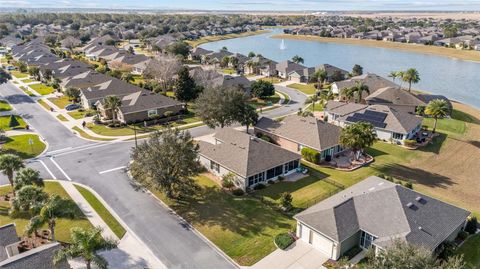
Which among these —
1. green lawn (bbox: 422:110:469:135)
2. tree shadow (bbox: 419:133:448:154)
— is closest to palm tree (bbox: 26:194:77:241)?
tree shadow (bbox: 419:133:448:154)

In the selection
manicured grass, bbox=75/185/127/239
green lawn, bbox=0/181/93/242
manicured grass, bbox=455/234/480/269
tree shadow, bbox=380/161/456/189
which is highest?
manicured grass, bbox=455/234/480/269

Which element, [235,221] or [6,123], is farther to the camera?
[6,123]

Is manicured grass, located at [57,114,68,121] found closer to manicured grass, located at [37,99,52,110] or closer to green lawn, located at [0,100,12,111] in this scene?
manicured grass, located at [37,99,52,110]

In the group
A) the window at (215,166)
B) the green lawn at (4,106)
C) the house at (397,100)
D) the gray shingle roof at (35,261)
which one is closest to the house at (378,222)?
the window at (215,166)

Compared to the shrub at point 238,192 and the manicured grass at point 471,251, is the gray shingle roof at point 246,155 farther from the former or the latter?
the manicured grass at point 471,251

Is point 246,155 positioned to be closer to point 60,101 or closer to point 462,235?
point 462,235

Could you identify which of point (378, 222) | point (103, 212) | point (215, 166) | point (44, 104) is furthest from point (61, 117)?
point (378, 222)
